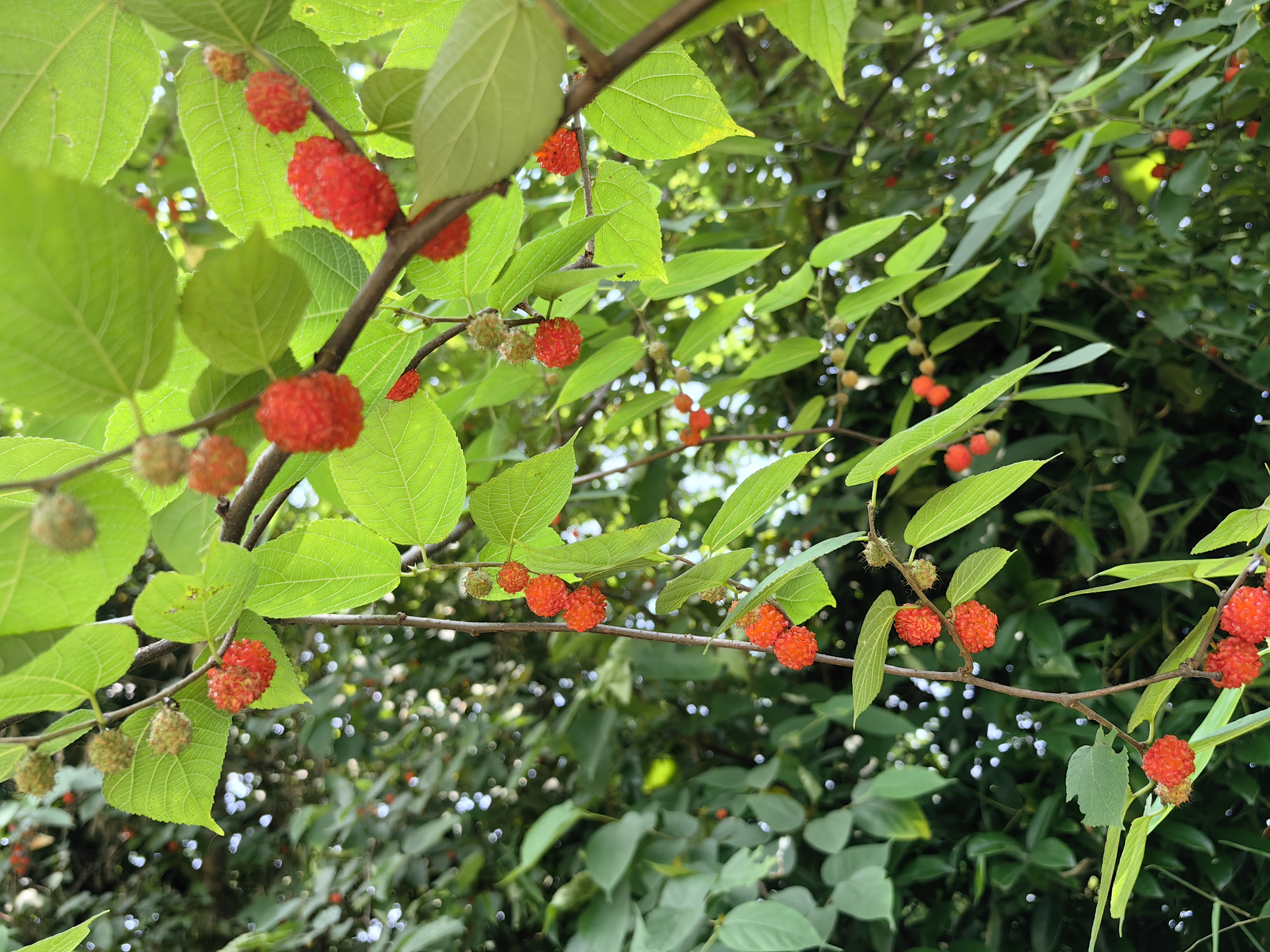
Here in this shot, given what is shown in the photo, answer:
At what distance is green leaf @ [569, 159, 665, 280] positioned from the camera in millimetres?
635

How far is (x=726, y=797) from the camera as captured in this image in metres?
1.58

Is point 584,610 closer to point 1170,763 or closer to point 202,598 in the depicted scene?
point 202,598

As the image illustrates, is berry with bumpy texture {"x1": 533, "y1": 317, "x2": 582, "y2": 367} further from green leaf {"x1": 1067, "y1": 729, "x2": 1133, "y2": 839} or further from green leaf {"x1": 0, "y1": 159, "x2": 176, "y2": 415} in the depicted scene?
green leaf {"x1": 1067, "y1": 729, "x2": 1133, "y2": 839}

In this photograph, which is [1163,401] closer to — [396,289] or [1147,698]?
[1147,698]

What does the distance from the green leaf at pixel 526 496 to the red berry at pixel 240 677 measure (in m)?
0.17

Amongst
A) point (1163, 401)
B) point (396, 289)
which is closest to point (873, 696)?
point (396, 289)

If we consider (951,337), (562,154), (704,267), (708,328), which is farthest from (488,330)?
(951,337)

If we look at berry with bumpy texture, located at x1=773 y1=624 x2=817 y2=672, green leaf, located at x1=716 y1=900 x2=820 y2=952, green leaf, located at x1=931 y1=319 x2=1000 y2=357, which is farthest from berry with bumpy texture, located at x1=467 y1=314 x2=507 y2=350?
green leaf, located at x1=931 y1=319 x2=1000 y2=357

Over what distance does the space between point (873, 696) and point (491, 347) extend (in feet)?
1.24

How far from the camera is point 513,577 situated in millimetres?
629

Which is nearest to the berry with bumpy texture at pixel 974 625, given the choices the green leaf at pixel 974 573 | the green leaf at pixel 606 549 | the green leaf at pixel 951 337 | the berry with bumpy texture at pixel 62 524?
the green leaf at pixel 974 573

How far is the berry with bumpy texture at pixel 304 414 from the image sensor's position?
362mm

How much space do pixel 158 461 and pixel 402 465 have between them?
24 cm

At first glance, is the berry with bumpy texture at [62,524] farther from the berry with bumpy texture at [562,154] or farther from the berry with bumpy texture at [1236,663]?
the berry with bumpy texture at [1236,663]
